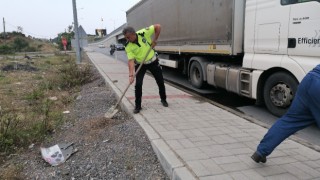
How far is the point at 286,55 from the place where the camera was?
20.2ft

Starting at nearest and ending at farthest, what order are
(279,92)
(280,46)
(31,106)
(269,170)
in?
(269,170) → (280,46) → (279,92) → (31,106)

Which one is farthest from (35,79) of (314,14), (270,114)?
(314,14)

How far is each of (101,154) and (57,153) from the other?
2.45ft

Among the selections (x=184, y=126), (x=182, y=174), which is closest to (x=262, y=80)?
(x=184, y=126)

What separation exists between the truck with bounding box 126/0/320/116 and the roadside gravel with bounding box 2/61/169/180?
9.16 ft

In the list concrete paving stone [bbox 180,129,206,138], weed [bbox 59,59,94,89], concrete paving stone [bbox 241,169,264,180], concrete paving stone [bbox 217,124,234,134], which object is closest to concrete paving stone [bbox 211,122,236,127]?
concrete paving stone [bbox 217,124,234,134]

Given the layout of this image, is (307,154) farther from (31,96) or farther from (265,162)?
(31,96)

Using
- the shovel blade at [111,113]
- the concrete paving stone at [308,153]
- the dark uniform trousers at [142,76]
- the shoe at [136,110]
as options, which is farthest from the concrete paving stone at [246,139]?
the shovel blade at [111,113]

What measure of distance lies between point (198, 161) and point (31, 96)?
6611 mm

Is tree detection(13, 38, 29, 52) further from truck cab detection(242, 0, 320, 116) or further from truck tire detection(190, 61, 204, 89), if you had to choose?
truck cab detection(242, 0, 320, 116)

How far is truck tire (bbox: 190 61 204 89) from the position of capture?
10.0 metres

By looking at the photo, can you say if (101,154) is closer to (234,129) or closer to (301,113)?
(234,129)

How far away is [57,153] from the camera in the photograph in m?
4.90

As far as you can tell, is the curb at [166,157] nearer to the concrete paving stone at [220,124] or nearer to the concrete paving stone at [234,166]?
the concrete paving stone at [234,166]
